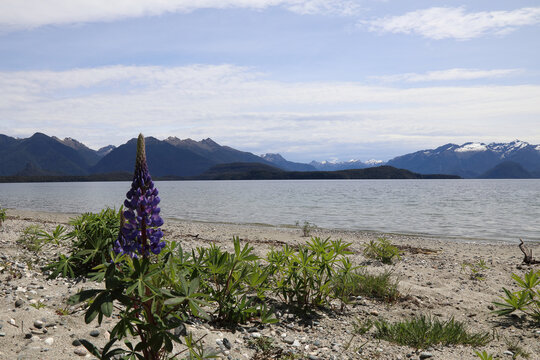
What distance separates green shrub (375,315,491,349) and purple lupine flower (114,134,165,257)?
3.98 meters

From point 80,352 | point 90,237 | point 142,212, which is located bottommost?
point 80,352

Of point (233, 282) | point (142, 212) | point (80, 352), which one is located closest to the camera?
point (142, 212)

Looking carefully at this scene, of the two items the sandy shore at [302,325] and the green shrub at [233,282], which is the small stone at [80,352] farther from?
the green shrub at [233,282]

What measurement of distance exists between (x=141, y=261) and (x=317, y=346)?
330 cm

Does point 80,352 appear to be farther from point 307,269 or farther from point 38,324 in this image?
point 307,269

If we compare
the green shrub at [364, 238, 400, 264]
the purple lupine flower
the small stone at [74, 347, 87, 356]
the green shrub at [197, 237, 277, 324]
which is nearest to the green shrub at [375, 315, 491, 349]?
the green shrub at [197, 237, 277, 324]

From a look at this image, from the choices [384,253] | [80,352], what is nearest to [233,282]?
[80,352]

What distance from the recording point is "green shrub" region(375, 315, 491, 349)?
5.31m

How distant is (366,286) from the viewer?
7.70 metres

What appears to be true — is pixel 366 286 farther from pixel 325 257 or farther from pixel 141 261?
pixel 141 261

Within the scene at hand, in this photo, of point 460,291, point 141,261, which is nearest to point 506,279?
point 460,291

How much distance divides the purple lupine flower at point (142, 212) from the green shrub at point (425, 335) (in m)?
3.98

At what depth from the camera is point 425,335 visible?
541 centimetres

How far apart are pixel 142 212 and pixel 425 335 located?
4682mm
